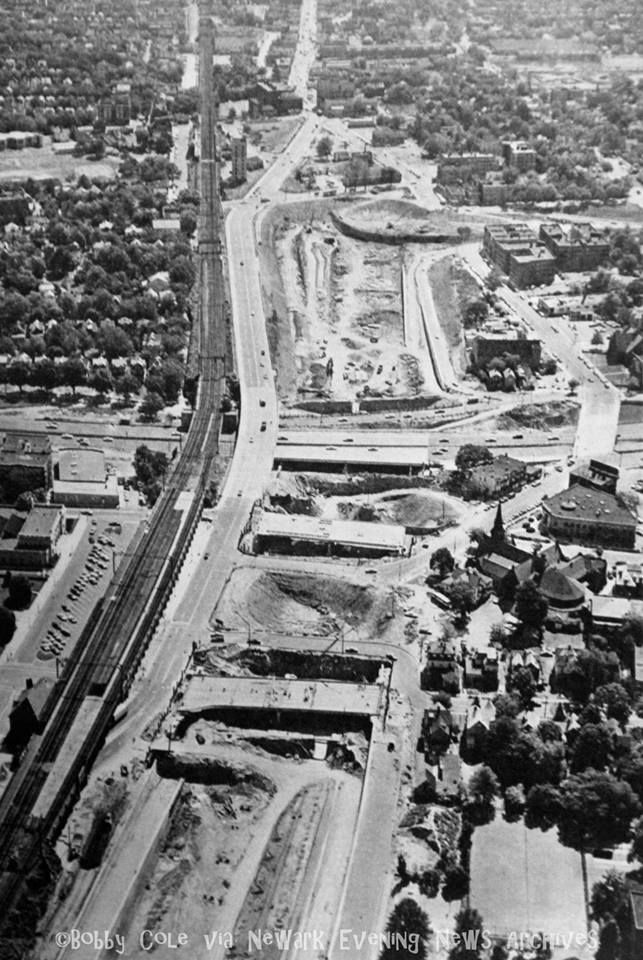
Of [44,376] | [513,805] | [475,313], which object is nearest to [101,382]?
[44,376]

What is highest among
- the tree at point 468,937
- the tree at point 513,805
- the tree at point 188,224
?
the tree at point 188,224

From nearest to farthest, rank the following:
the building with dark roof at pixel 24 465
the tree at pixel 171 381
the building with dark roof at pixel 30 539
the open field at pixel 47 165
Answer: the building with dark roof at pixel 30 539, the building with dark roof at pixel 24 465, the tree at pixel 171 381, the open field at pixel 47 165

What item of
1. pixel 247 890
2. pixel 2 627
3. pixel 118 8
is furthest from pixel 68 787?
pixel 118 8

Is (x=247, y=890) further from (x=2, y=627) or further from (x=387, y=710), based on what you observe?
(x=2, y=627)

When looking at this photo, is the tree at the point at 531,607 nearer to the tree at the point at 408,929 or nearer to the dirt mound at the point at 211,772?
the dirt mound at the point at 211,772

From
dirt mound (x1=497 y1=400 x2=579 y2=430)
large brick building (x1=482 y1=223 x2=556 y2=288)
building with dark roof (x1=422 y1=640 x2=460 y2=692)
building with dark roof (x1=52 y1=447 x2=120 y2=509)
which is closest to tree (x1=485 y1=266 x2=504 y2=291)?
large brick building (x1=482 y1=223 x2=556 y2=288)

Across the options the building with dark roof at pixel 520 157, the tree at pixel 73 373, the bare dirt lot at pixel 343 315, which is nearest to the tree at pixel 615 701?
the bare dirt lot at pixel 343 315
